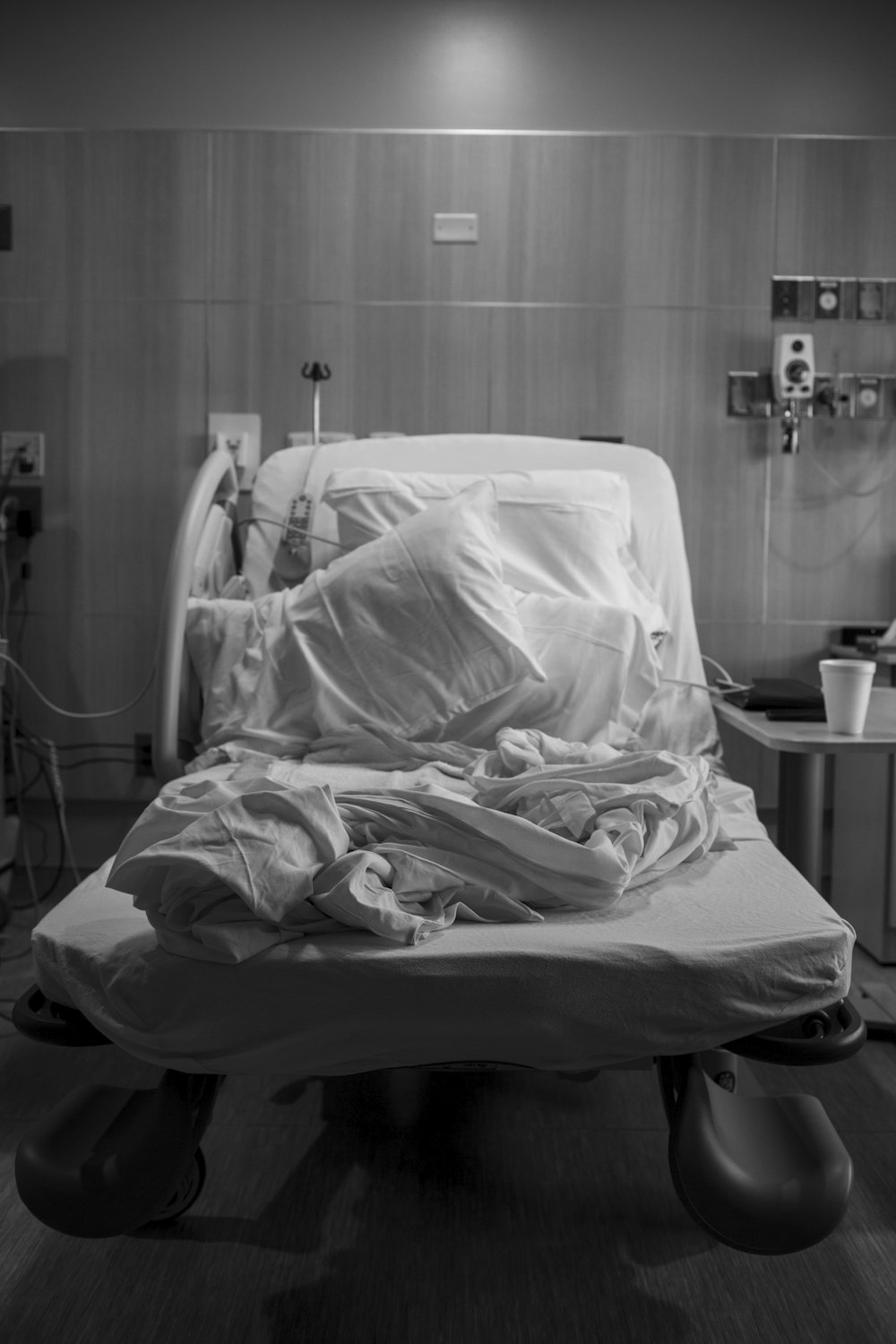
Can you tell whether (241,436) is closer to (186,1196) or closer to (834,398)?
(834,398)

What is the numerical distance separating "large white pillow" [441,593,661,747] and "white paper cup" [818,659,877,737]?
33cm

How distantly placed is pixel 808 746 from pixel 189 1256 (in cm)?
109

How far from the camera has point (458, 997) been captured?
1.03 metres

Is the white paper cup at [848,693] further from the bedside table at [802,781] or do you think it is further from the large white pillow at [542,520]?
the large white pillow at [542,520]

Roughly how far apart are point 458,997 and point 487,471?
1588mm

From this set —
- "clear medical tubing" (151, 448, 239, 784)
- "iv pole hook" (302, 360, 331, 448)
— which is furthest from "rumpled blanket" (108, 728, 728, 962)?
"iv pole hook" (302, 360, 331, 448)

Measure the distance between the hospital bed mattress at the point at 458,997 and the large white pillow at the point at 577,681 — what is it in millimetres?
783

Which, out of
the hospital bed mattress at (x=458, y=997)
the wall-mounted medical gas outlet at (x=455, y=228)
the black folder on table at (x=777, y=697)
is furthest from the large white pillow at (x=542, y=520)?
the hospital bed mattress at (x=458, y=997)

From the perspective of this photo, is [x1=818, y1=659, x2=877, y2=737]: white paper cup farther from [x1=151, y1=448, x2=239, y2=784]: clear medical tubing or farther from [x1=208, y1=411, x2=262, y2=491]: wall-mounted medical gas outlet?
[x1=208, y1=411, x2=262, y2=491]: wall-mounted medical gas outlet

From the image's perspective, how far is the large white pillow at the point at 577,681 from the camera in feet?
6.07

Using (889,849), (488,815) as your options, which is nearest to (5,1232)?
(488,815)

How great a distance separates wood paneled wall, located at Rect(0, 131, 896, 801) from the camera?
283 cm

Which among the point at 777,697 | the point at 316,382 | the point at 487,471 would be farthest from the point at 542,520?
the point at 316,382

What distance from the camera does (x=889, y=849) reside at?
235 cm
